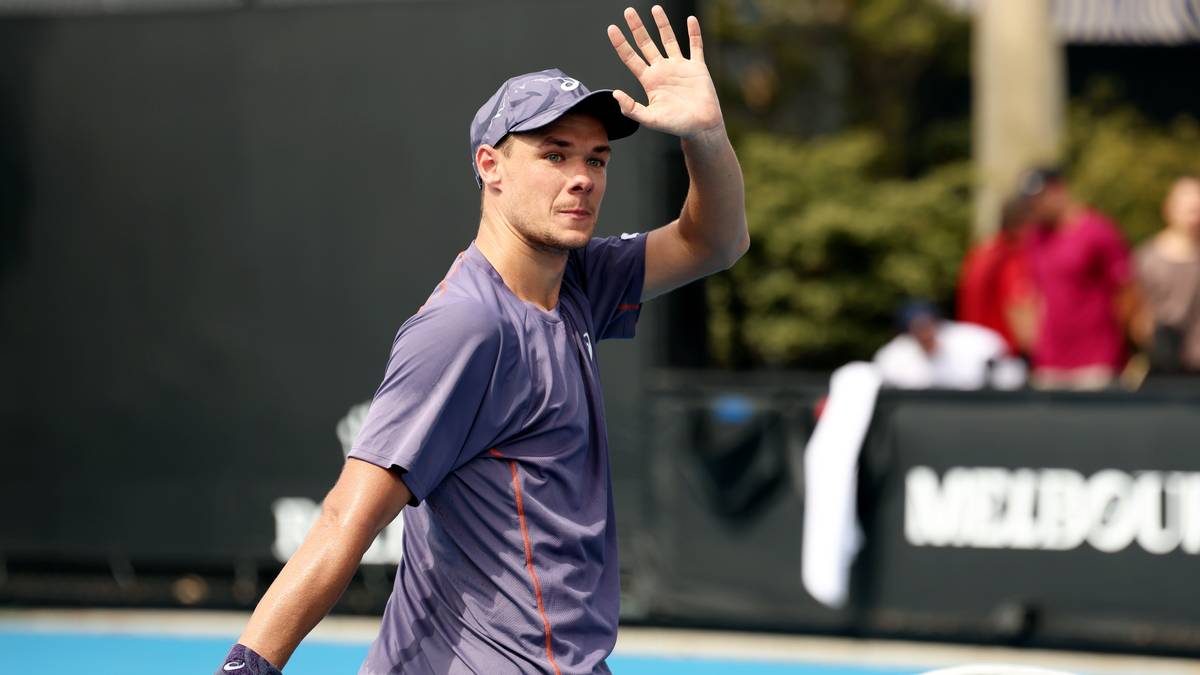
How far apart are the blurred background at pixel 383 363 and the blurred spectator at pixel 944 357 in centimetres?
2

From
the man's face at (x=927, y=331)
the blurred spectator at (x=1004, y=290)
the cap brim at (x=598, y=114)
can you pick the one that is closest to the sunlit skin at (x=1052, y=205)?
the blurred spectator at (x=1004, y=290)

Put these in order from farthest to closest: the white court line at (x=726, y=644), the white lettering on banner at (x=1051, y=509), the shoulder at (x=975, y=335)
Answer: the shoulder at (x=975, y=335)
the white court line at (x=726, y=644)
the white lettering on banner at (x=1051, y=509)

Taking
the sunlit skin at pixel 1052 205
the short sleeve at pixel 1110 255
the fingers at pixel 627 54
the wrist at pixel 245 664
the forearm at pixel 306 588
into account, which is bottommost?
the wrist at pixel 245 664

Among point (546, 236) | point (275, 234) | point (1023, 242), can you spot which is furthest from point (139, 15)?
point (546, 236)

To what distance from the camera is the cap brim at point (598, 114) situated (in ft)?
11.3

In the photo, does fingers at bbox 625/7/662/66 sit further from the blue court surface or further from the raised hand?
the blue court surface

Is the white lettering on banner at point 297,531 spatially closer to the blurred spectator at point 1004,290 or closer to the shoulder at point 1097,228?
the blurred spectator at point 1004,290

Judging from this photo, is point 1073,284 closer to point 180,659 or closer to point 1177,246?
point 1177,246

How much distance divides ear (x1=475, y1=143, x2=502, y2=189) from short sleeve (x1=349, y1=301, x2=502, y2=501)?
351mm

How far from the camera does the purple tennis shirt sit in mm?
3281

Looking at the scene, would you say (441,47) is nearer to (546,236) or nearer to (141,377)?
(141,377)

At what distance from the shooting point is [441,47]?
867 centimetres

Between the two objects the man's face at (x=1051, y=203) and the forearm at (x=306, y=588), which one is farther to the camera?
the man's face at (x=1051, y=203)

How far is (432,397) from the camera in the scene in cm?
325
